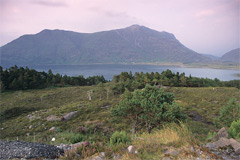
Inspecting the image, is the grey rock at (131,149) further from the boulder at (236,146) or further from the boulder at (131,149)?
the boulder at (236,146)

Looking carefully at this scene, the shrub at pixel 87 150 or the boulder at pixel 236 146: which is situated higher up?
the boulder at pixel 236 146

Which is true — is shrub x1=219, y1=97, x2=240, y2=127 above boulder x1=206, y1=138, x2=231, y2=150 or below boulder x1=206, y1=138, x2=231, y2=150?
below

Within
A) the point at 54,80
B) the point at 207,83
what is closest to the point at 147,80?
the point at 207,83

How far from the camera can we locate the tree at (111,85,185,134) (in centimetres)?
1247

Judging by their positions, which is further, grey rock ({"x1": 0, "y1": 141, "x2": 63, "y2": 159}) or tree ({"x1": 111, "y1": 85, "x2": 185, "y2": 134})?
tree ({"x1": 111, "y1": 85, "x2": 185, "y2": 134})

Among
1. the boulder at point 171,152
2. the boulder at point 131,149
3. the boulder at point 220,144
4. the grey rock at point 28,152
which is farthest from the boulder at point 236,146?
the grey rock at point 28,152

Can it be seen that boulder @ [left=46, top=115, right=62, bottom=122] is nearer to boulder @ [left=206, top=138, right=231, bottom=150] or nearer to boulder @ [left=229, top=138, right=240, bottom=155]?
boulder @ [left=206, top=138, right=231, bottom=150]

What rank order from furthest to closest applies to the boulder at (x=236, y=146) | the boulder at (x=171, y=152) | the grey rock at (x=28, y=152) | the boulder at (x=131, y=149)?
the grey rock at (x=28, y=152)
the boulder at (x=131, y=149)
the boulder at (x=236, y=146)
the boulder at (x=171, y=152)

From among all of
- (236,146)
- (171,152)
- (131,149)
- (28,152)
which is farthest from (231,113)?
(28,152)

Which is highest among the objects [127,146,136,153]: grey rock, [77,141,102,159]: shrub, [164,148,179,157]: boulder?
[164,148,179,157]: boulder

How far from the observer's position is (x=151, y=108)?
1295cm

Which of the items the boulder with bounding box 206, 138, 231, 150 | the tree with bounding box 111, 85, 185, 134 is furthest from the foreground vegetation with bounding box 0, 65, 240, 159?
the boulder with bounding box 206, 138, 231, 150

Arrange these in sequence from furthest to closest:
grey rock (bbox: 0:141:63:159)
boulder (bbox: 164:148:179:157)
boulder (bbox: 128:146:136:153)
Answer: grey rock (bbox: 0:141:63:159) → boulder (bbox: 128:146:136:153) → boulder (bbox: 164:148:179:157)

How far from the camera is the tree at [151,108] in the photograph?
491 inches
